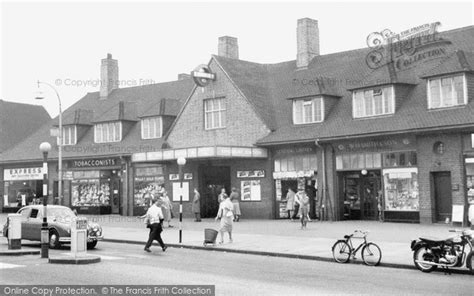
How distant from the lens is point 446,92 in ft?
90.0

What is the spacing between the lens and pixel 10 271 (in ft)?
48.1

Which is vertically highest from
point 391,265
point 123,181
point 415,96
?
point 415,96

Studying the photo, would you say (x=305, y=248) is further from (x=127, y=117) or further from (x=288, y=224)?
(x=127, y=117)

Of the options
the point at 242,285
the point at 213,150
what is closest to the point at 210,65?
the point at 213,150

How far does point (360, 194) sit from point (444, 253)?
1638cm

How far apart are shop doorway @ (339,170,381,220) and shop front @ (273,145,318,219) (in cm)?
157

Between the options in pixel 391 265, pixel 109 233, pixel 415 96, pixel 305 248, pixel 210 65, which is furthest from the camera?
pixel 210 65

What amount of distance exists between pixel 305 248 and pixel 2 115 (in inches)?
1651

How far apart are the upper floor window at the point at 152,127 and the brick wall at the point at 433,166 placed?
17.8 meters

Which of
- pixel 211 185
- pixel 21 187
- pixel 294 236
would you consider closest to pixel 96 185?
pixel 21 187

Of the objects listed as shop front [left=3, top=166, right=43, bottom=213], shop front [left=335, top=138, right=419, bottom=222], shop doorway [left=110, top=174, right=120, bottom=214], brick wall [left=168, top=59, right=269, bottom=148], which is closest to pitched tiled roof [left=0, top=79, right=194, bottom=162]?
shop front [left=3, top=166, right=43, bottom=213]

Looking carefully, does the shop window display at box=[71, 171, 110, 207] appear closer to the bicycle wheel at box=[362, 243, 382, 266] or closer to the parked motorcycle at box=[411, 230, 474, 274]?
the bicycle wheel at box=[362, 243, 382, 266]

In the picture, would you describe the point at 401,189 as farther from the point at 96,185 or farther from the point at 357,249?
the point at 96,185

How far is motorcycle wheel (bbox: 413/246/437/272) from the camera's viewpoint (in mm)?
14883
